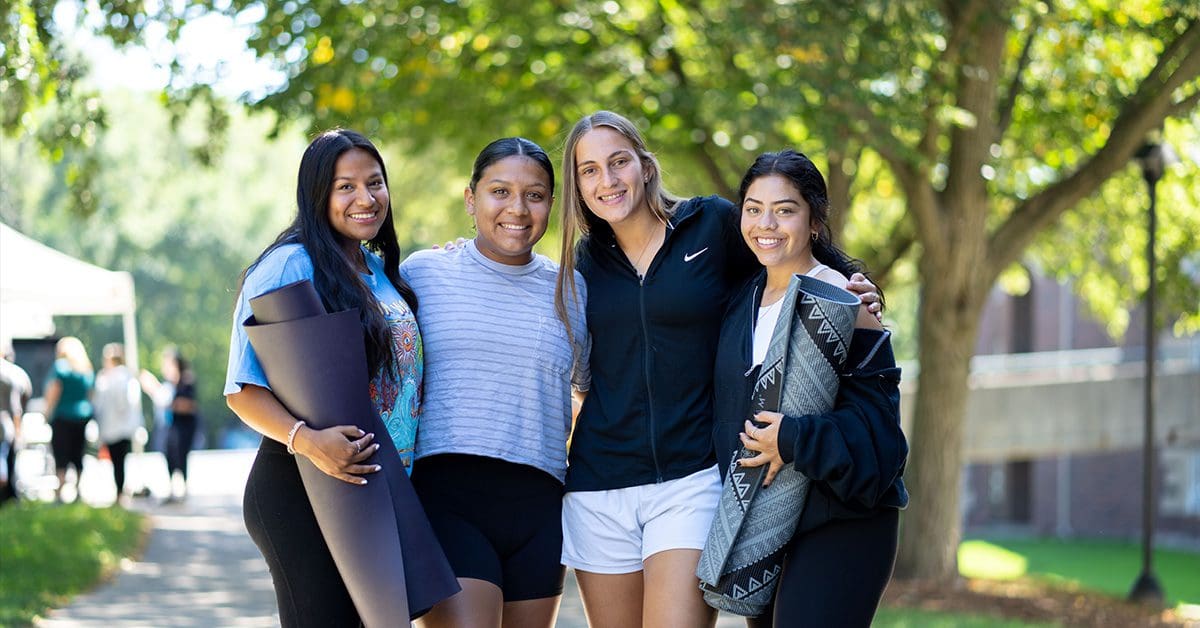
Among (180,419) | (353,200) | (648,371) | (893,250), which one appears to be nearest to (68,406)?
(180,419)

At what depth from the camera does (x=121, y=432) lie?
49.6 ft

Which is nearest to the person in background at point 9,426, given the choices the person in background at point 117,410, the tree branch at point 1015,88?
the person in background at point 117,410

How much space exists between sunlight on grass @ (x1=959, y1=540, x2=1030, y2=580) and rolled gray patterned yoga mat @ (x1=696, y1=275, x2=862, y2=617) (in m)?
22.0

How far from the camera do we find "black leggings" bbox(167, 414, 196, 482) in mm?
15995

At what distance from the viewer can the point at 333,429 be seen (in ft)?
11.5

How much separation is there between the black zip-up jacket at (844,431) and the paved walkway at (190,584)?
5430 millimetres

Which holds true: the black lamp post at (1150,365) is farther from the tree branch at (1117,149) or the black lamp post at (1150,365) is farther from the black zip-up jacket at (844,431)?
the black zip-up jacket at (844,431)

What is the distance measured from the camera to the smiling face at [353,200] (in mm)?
3814

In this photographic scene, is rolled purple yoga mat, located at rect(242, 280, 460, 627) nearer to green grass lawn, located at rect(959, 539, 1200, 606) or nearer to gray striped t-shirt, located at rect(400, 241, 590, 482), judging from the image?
gray striped t-shirt, located at rect(400, 241, 590, 482)

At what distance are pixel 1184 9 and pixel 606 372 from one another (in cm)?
648

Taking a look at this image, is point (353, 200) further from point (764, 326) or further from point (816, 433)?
point (816, 433)

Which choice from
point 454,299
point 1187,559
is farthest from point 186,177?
point 454,299

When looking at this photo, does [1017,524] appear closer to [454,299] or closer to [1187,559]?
[1187,559]

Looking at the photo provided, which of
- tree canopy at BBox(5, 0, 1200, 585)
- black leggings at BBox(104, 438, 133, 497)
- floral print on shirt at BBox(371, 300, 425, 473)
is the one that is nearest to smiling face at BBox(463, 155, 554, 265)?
floral print on shirt at BBox(371, 300, 425, 473)
